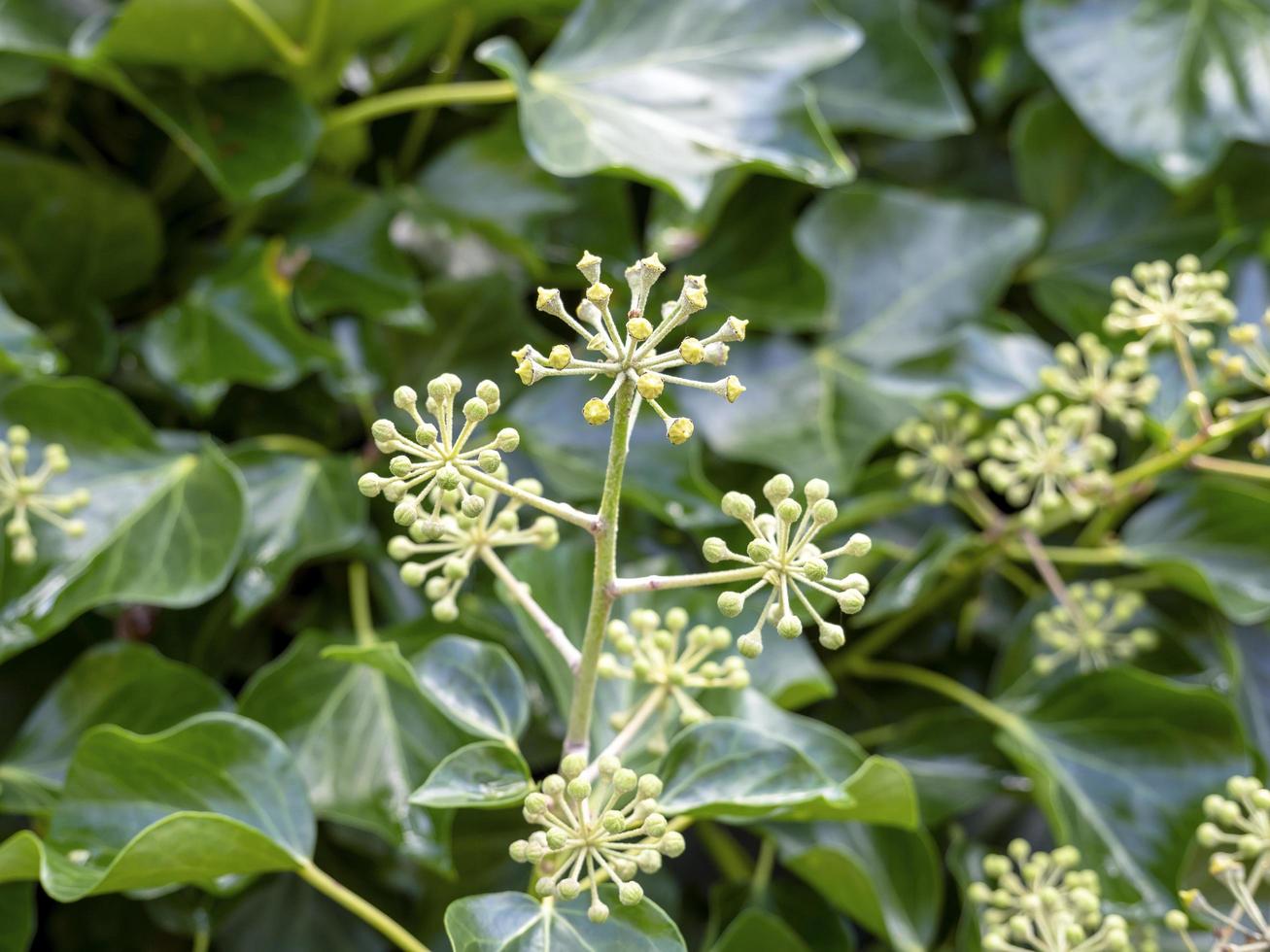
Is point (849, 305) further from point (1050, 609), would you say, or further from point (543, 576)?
point (543, 576)

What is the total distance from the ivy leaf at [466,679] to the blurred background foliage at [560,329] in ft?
0.14

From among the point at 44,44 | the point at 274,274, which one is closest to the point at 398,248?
the point at 274,274

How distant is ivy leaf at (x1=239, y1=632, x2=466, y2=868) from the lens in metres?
0.60

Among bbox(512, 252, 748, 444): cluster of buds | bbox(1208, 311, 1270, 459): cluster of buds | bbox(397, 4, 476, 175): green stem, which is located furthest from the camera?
bbox(397, 4, 476, 175): green stem

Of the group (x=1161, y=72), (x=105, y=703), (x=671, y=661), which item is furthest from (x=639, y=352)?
(x=1161, y=72)

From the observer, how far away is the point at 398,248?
81 centimetres

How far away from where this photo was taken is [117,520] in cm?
67

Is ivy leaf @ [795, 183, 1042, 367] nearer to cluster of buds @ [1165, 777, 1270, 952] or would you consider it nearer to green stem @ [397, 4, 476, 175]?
green stem @ [397, 4, 476, 175]

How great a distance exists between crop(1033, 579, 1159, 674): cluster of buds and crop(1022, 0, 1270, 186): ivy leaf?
307mm

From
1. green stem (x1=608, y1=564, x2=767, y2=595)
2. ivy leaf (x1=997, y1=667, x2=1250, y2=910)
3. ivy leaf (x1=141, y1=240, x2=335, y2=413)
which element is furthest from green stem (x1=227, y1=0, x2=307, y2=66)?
ivy leaf (x1=997, y1=667, x2=1250, y2=910)

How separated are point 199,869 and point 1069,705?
1.56ft

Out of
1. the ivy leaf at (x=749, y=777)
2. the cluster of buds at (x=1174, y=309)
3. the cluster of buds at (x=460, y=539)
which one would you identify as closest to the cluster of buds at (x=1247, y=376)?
the cluster of buds at (x=1174, y=309)

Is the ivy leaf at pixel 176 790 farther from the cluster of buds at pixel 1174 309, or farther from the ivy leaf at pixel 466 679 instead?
the cluster of buds at pixel 1174 309

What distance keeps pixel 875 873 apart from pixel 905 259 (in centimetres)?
43
